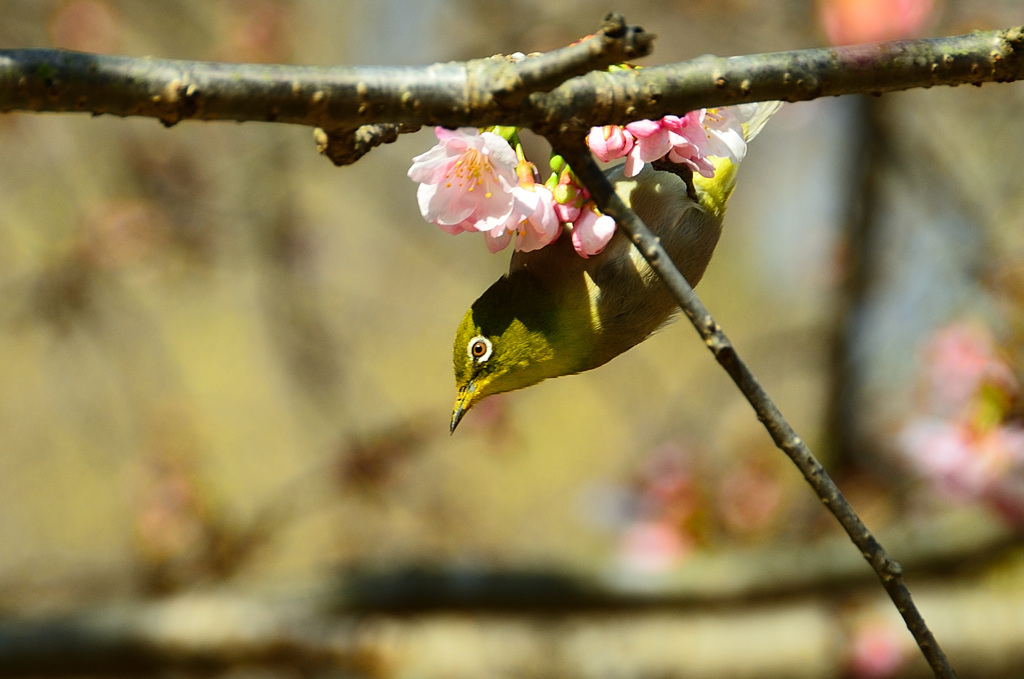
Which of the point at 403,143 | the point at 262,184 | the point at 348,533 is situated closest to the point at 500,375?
the point at 262,184

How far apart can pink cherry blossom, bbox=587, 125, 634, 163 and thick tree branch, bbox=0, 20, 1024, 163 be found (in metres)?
0.13

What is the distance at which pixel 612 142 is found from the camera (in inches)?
41.3

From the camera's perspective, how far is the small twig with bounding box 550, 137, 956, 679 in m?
0.85

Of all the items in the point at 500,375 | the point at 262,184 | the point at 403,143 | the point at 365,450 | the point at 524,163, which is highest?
the point at 403,143

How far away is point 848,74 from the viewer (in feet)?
3.19

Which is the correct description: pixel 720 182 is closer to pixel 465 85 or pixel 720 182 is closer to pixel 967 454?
pixel 465 85

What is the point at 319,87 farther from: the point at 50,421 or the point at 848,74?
the point at 50,421

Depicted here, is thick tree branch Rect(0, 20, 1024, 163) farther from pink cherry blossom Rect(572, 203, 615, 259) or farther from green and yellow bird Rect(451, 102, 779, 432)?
green and yellow bird Rect(451, 102, 779, 432)

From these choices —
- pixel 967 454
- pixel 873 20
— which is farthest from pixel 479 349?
pixel 873 20

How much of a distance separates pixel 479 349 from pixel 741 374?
20.5 inches

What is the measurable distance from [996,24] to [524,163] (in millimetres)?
3689

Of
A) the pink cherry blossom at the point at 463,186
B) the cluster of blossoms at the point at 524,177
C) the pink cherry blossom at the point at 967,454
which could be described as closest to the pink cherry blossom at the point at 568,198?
the cluster of blossoms at the point at 524,177

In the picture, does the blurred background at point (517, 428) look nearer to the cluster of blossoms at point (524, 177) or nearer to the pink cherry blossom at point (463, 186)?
the cluster of blossoms at point (524, 177)

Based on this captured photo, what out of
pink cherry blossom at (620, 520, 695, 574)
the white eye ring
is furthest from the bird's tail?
pink cherry blossom at (620, 520, 695, 574)
